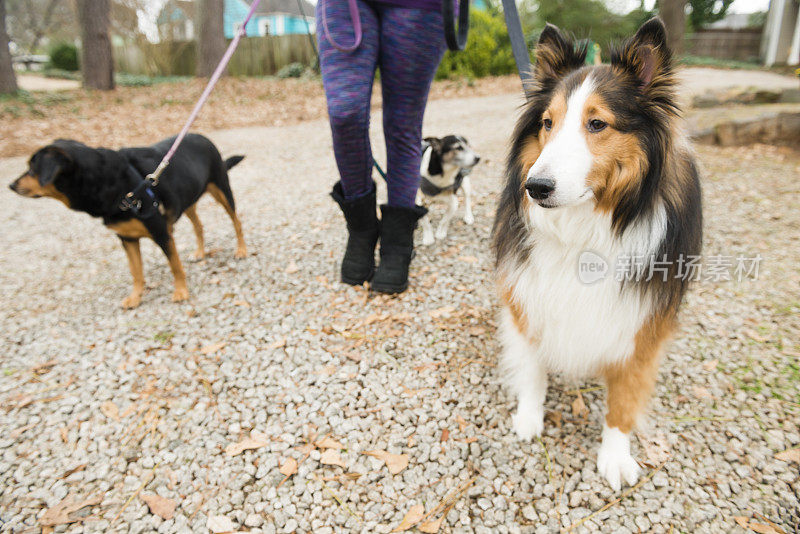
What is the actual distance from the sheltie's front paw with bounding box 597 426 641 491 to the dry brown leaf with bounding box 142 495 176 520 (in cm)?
170

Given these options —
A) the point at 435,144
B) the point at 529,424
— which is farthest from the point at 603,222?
the point at 435,144

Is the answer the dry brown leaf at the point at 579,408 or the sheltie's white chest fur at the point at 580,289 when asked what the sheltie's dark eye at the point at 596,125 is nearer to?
the sheltie's white chest fur at the point at 580,289

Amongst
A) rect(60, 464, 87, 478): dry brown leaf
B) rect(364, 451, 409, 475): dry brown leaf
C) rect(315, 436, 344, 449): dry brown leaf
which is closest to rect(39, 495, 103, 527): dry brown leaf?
rect(60, 464, 87, 478): dry brown leaf

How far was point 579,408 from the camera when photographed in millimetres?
2158

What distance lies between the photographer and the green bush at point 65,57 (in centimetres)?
2195

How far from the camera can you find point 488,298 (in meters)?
2.94

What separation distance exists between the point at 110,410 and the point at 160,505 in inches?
28.2

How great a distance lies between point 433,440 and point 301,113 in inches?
387

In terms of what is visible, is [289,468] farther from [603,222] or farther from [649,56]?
[649,56]

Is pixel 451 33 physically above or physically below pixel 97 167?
above

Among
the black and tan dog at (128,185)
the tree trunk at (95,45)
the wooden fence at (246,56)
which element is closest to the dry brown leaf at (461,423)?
the black and tan dog at (128,185)

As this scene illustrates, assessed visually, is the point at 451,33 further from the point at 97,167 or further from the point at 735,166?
the point at 735,166

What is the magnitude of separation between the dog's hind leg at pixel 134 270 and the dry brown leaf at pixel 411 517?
242 centimetres

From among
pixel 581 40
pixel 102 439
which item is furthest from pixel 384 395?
pixel 581 40
